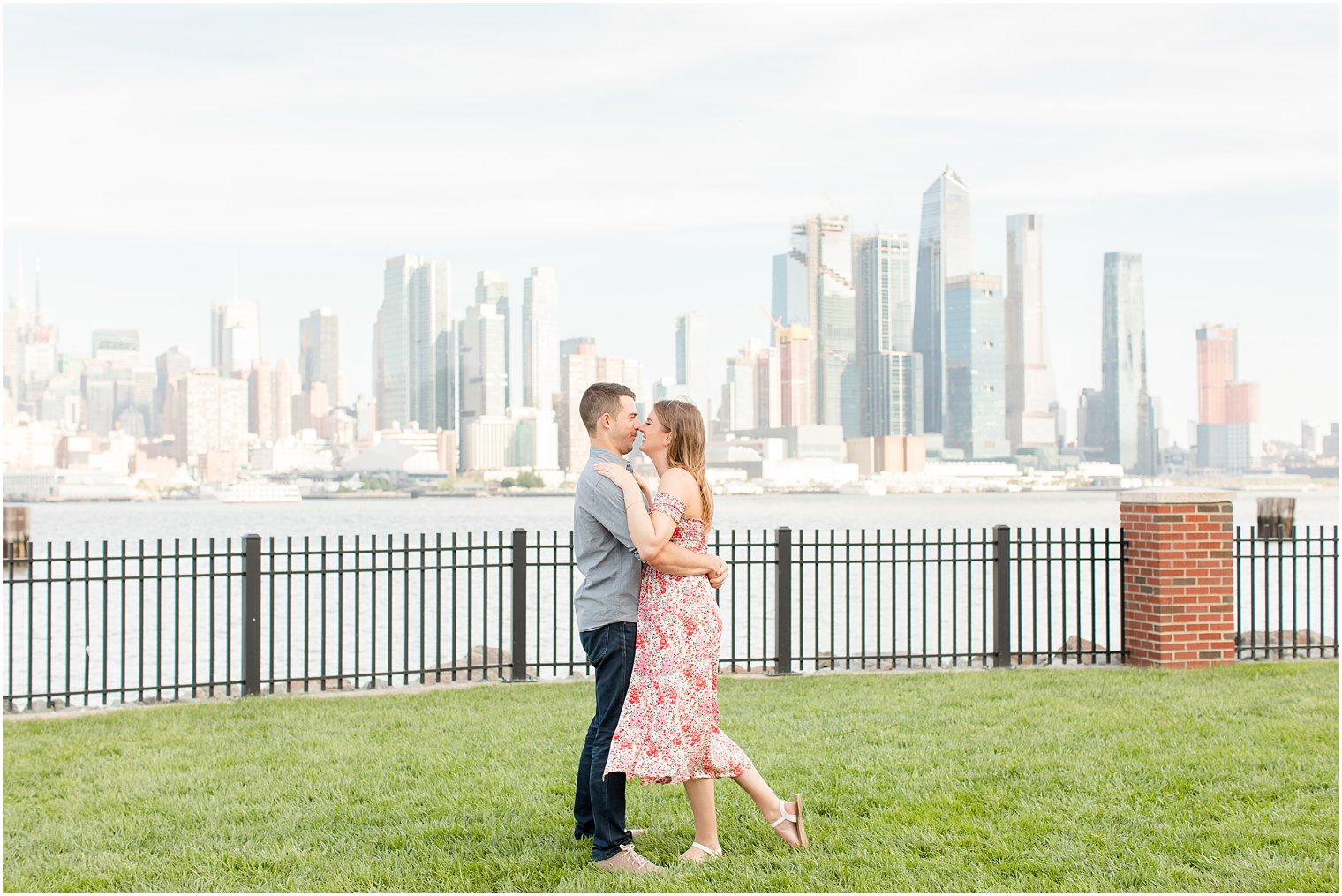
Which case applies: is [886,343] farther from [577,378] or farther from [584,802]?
[584,802]

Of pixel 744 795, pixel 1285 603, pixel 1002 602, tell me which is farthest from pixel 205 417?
pixel 744 795

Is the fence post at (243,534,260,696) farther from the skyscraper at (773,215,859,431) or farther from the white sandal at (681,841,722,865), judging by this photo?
the skyscraper at (773,215,859,431)

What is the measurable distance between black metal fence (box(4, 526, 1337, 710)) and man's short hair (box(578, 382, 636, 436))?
1.80 metres

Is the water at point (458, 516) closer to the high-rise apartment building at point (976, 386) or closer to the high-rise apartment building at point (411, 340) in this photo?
the high-rise apartment building at point (976, 386)

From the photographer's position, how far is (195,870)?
5.12 m

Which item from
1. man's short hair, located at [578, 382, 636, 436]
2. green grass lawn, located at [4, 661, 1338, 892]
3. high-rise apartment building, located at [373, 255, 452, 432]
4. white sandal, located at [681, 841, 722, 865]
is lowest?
green grass lawn, located at [4, 661, 1338, 892]

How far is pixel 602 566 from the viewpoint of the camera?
5.09 meters

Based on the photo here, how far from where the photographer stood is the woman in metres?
4.96

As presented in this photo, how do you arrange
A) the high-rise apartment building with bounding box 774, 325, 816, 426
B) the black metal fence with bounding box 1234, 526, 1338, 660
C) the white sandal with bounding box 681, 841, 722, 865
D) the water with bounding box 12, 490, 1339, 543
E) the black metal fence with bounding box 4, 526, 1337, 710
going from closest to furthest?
the white sandal with bounding box 681, 841, 722, 865 < the black metal fence with bounding box 4, 526, 1337, 710 < the black metal fence with bounding box 1234, 526, 1338, 660 < the water with bounding box 12, 490, 1339, 543 < the high-rise apartment building with bounding box 774, 325, 816, 426

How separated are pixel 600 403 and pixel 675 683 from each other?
1207 millimetres

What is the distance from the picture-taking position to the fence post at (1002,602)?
10.8 meters

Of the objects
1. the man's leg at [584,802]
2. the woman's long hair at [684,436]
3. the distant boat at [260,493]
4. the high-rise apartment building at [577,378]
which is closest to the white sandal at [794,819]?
the man's leg at [584,802]

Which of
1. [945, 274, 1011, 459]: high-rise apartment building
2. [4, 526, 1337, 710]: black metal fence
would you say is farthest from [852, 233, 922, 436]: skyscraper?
[4, 526, 1337, 710]: black metal fence

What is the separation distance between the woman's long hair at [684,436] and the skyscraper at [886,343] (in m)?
152
